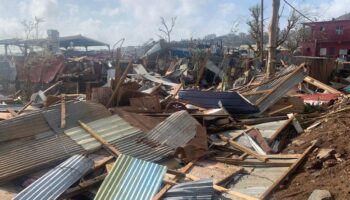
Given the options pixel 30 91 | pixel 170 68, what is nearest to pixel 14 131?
pixel 30 91

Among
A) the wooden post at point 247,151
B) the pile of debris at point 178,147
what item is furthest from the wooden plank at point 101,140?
the wooden post at point 247,151

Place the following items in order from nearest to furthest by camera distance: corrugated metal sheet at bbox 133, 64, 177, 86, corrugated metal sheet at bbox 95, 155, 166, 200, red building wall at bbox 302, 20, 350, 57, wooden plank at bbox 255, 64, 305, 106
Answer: corrugated metal sheet at bbox 95, 155, 166, 200 → wooden plank at bbox 255, 64, 305, 106 → corrugated metal sheet at bbox 133, 64, 177, 86 → red building wall at bbox 302, 20, 350, 57

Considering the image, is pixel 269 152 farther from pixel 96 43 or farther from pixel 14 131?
pixel 96 43

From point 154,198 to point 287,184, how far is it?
198 cm

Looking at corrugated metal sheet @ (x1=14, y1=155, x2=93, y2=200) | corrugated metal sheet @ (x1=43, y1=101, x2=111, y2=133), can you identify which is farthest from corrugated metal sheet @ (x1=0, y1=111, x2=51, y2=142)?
corrugated metal sheet @ (x1=14, y1=155, x2=93, y2=200)

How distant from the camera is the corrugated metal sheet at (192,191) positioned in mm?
5113

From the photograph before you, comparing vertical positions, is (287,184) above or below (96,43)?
below

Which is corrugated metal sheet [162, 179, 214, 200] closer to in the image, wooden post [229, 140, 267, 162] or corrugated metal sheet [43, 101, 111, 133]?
→ wooden post [229, 140, 267, 162]

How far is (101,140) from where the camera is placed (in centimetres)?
720

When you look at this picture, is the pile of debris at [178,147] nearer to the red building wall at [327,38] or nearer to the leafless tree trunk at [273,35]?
the leafless tree trunk at [273,35]

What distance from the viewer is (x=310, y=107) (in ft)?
34.8

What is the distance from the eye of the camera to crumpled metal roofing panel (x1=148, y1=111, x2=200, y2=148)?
7.55m

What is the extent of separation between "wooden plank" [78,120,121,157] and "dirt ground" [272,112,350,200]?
272cm

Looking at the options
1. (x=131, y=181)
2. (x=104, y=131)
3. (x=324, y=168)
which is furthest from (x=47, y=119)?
(x=324, y=168)
